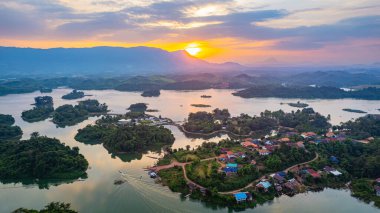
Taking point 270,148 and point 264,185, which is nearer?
point 264,185

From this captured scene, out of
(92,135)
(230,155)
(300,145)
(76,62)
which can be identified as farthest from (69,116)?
(76,62)

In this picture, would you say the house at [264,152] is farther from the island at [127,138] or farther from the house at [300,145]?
the island at [127,138]

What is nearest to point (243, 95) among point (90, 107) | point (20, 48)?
point (90, 107)

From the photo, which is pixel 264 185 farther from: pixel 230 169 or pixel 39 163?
pixel 39 163

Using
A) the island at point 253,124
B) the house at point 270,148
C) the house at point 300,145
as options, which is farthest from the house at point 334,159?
the island at point 253,124

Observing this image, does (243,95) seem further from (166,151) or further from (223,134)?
(166,151)

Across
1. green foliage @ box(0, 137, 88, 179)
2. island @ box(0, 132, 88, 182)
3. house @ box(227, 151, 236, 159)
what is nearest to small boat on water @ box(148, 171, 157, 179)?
island @ box(0, 132, 88, 182)
